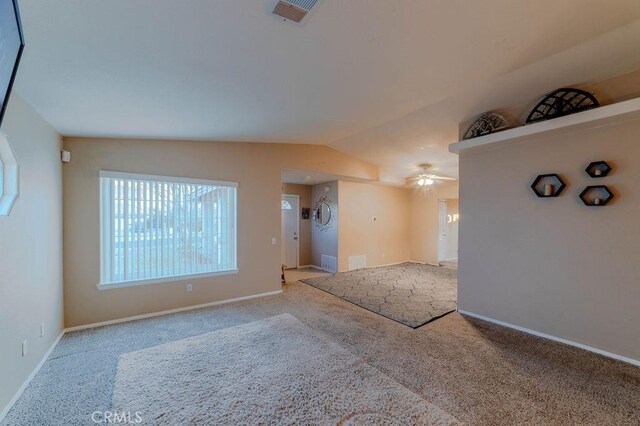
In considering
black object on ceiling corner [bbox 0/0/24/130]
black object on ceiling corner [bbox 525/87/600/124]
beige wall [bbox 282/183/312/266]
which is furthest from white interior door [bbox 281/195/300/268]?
black object on ceiling corner [bbox 0/0/24/130]

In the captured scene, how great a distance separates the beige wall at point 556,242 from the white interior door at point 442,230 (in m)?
4.56

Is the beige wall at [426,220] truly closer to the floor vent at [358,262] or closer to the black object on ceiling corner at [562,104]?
the floor vent at [358,262]

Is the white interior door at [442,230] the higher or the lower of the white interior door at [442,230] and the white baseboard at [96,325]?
the higher

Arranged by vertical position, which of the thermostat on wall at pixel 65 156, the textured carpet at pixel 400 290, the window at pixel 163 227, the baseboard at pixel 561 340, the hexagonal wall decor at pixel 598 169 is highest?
the thermostat on wall at pixel 65 156

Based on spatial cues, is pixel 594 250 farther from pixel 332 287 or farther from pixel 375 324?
pixel 332 287

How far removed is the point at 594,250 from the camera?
291cm

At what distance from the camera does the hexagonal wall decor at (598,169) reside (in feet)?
9.23

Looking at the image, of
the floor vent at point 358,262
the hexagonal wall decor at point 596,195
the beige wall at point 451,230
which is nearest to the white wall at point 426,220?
the beige wall at point 451,230

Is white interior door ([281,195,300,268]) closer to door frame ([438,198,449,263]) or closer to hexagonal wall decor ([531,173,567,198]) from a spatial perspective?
door frame ([438,198,449,263])

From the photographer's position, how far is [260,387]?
225 cm

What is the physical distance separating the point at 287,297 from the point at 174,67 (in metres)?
3.84

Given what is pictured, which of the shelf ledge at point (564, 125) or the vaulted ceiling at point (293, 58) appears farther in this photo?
the shelf ledge at point (564, 125)

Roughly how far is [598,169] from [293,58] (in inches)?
133

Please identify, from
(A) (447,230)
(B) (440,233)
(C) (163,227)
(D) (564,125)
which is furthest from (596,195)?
(A) (447,230)
